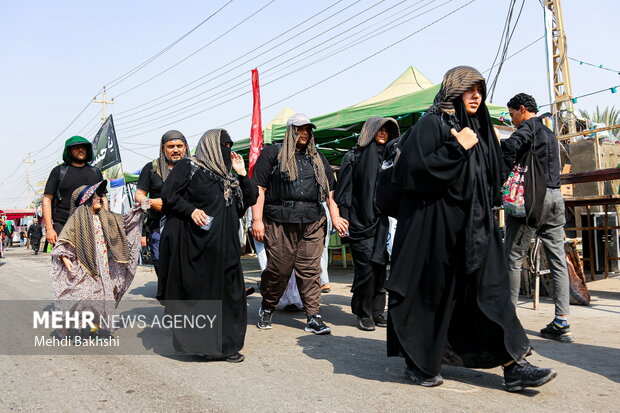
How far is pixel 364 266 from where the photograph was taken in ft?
16.6

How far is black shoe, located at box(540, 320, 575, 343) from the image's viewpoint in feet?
14.2

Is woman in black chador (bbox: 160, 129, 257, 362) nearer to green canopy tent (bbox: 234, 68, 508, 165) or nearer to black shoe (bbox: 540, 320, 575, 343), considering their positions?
black shoe (bbox: 540, 320, 575, 343)

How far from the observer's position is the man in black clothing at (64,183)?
5.12 meters

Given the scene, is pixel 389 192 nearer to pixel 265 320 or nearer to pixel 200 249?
pixel 200 249

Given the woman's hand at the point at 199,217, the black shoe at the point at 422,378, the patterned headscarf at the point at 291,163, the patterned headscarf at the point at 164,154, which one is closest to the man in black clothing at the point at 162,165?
the patterned headscarf at the point at 164,154

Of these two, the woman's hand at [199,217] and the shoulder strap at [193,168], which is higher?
the shoulder strap at [193,168]

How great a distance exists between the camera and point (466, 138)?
311cm

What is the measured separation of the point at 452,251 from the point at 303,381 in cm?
121

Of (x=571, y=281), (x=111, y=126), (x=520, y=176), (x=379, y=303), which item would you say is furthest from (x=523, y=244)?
(x=111, y=126)

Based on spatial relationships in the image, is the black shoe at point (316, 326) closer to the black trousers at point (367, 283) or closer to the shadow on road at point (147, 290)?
the black trousers at point (367, 283)

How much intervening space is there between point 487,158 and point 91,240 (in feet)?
11.0

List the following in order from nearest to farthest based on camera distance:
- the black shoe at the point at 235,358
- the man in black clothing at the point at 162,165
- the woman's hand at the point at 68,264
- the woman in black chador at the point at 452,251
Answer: the woman in black chador at the point at 452,251
the black shoe at the point at 235,358
the woman's hand at the point at 68,264
the man in black clothing at the point at 162,165

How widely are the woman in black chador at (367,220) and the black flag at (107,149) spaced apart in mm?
14060

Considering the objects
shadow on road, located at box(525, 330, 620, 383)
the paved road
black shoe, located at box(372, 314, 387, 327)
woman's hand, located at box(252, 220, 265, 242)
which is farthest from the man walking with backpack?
woman's hand, located at box(252, 220, 265, 242)
